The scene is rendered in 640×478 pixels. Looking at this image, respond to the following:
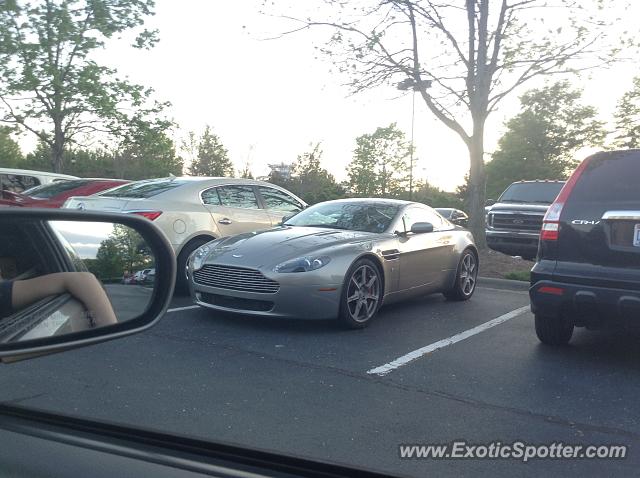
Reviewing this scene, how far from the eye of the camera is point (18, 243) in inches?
79.7

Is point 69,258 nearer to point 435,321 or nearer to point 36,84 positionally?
point 435,321

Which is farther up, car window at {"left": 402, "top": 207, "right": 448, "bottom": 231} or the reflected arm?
car window at {"left": 402, "top": 207, "right": 448, "bottom": 231}

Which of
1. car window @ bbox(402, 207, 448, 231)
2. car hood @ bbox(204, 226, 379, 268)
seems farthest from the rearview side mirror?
car hood @ bbox(204, 226, 379, 268)

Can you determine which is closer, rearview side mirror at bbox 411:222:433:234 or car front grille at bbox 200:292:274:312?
car front grille at bbox 200:292:274:312

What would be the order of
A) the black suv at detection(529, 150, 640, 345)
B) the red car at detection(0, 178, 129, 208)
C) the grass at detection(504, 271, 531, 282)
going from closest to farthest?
1. the black suv at detection(529, 150, 640, 345)
2. the grass at detection(504, 271, 531, 282)
3. the red car at detection(0, 178, 129, 208)

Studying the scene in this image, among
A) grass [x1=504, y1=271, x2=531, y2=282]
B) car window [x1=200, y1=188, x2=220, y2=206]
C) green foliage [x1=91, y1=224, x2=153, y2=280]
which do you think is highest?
car window [x1=200, y1=188, x2=220, y2=206]

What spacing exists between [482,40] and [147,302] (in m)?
11.1

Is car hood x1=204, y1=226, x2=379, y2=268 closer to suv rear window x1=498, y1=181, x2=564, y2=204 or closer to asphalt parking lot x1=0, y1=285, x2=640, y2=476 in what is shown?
asphalt parking lot x1=0, y1=285, x2=640, y2=476

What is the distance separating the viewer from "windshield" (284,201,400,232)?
286 inches

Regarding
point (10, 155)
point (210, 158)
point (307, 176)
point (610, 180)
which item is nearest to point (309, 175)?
point (307, 176)

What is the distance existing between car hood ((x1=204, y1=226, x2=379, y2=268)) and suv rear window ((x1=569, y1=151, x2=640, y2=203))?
2364 mm

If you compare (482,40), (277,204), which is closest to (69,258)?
(277,204)

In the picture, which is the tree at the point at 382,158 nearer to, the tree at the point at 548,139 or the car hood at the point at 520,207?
the tree at the point at 548,139

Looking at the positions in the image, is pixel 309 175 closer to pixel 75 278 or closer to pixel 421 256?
pixel 421 256
